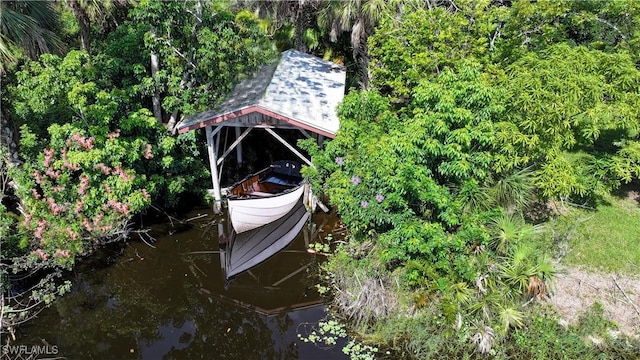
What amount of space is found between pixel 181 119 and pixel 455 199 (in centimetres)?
925

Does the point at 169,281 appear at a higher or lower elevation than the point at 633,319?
lower

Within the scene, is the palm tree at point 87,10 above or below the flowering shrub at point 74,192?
above

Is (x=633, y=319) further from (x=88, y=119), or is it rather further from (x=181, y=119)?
(x=88, y=119)

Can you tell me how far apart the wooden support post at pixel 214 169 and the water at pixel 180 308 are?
5.22ft

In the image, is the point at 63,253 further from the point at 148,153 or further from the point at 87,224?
the point at 148,153

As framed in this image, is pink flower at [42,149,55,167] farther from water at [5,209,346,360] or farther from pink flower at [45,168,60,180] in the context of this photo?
water at [5,209,346,360]

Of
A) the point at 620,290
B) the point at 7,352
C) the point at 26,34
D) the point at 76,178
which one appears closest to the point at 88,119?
the point at 76,178

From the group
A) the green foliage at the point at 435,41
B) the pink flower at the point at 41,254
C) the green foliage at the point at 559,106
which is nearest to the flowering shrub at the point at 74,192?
the pink flower at the point at 41,254

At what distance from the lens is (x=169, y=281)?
13.0 metres

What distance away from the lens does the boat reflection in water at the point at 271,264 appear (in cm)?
1256

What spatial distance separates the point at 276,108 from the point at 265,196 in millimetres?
2807

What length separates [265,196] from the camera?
1488 cm

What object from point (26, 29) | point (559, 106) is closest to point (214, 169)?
point (26, 29)

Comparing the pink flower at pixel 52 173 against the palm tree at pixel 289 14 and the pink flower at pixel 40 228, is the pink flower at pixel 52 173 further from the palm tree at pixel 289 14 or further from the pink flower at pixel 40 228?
the palm tree at pixel 289 14
